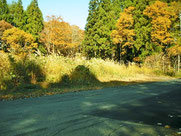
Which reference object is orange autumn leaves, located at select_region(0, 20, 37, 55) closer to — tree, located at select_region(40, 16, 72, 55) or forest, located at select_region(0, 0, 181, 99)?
forest, located at select_region(0, 0, 181, 99)

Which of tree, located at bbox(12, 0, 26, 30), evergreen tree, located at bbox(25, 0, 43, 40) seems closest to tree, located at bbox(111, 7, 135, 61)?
evergreen tree, located at bbox(25, 0, 43, 40)

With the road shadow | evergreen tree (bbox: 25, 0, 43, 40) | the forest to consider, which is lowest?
the road shadow

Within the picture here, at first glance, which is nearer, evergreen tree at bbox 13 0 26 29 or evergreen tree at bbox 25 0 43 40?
evergreen tree at bbox 25 0 43 40

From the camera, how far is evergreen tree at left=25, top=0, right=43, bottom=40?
132 ft

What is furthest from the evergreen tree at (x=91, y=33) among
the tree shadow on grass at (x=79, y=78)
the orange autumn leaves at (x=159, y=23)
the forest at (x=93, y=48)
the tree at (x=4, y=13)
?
the tree shadow on grass at (x=79, y=78)

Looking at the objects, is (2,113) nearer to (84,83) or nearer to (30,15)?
(84,83)

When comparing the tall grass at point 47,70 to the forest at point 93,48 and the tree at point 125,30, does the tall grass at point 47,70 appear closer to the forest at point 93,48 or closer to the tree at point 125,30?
the forest at point 93,48

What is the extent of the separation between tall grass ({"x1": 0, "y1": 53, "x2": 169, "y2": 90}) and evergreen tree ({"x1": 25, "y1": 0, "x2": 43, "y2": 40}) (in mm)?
26939

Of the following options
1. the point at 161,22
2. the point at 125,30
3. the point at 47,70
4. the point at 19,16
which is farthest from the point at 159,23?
the point at 19,16

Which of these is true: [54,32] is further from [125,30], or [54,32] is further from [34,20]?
[125,30]

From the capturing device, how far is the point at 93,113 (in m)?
4.67

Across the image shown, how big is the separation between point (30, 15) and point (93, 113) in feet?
135

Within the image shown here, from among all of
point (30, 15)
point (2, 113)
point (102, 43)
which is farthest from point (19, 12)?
point (2, 113)

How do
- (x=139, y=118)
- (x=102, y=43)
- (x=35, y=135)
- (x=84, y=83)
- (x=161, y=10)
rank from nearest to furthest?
(x=35, y=135), (x=139, y=118), (x=84, y=83), (x=161, y=10), (x=102, y=43)
